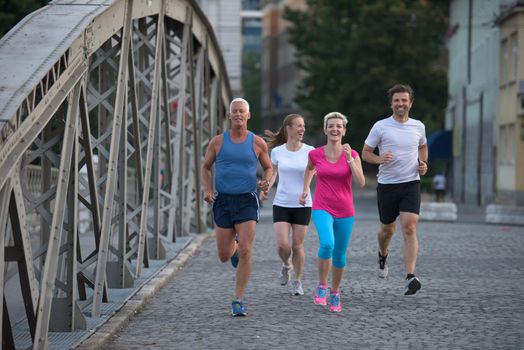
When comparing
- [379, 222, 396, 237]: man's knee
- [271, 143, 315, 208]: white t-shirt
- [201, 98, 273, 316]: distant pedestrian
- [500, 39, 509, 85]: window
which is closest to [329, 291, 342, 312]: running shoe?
[201, 98, 273, 316]: distant pedestrian

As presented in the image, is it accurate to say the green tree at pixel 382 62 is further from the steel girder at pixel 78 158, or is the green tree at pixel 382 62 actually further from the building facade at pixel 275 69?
the building facade at pixel 275 69

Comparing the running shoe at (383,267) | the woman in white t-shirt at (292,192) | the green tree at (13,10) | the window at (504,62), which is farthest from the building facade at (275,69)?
the woman in white t-shirt at (292,192)

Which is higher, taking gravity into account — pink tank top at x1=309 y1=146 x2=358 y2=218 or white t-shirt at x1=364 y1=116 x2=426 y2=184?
white t-shirt at x1=364 y1=116 x2=426 y2=184

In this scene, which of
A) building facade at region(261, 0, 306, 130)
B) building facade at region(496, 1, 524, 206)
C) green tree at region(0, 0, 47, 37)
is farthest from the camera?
building facade at region(261, 0, 306, 130)

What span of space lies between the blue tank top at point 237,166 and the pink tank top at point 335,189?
901mm

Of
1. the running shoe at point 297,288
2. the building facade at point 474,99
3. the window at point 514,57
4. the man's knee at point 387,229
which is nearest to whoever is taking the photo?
the running shoe at point 297,288

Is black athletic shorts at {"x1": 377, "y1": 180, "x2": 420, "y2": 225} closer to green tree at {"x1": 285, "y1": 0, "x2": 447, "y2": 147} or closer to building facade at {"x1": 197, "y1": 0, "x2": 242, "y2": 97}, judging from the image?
green tree at {"x1": 285, "y1": 0, "x2": 447, "y2": 147}

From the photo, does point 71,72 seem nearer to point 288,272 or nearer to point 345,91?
point 288,272

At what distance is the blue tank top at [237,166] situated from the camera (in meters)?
12.1

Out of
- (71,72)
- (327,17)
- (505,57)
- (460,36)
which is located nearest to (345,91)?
(327,17)

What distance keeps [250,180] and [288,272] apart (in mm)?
2755

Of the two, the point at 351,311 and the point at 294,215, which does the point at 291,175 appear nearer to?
the point at 294,215

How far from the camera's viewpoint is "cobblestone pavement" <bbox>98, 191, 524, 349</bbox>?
10578mm

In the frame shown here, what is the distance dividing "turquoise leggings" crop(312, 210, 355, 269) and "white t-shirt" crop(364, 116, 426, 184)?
1414 mm
